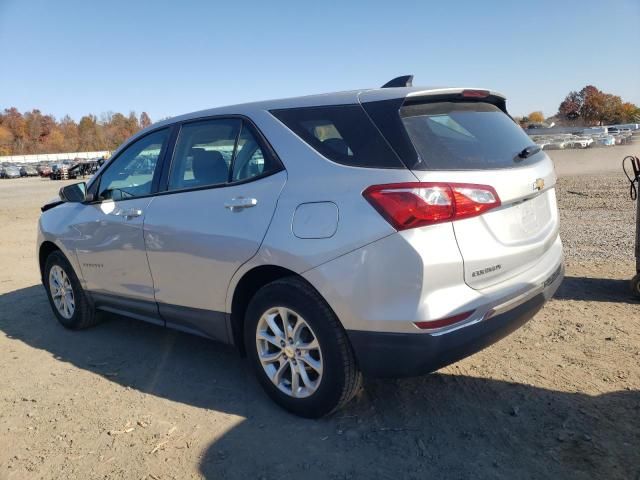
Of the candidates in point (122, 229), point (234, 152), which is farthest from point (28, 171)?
point (234, 152)

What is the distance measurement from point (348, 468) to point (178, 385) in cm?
159

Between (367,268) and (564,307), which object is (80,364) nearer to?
(367,268)

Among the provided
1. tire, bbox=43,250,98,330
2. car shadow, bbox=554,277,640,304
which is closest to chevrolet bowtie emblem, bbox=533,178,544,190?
car shadow, bbox=554,277,640,304

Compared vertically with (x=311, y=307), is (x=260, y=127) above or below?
above

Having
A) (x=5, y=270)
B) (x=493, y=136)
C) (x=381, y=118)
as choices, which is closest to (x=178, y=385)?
(x=381, y=118)

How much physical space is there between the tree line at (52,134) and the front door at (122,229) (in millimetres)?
135669

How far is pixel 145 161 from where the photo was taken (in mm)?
4262

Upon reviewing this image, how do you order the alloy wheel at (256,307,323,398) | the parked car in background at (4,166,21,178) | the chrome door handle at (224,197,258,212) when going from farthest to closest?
the parked car in background at (4,166,21,178), the chrome door handle at (224,197,258,212), the alloy wheel at (256,307,323,398)

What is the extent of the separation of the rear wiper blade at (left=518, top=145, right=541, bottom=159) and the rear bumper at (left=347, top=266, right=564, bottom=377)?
3.19ft

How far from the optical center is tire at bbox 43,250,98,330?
16.1 ft

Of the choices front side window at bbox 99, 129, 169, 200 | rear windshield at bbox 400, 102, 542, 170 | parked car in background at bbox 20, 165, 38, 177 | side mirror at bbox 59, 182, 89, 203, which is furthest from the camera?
parked car in background at bbox 20, 165, 38, 177

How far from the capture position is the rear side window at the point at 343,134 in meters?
2.85

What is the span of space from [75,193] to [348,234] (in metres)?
3.16

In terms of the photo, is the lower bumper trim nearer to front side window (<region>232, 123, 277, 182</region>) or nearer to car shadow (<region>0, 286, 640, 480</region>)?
car shadow (<region>0, 286, 640, 480</region>)
